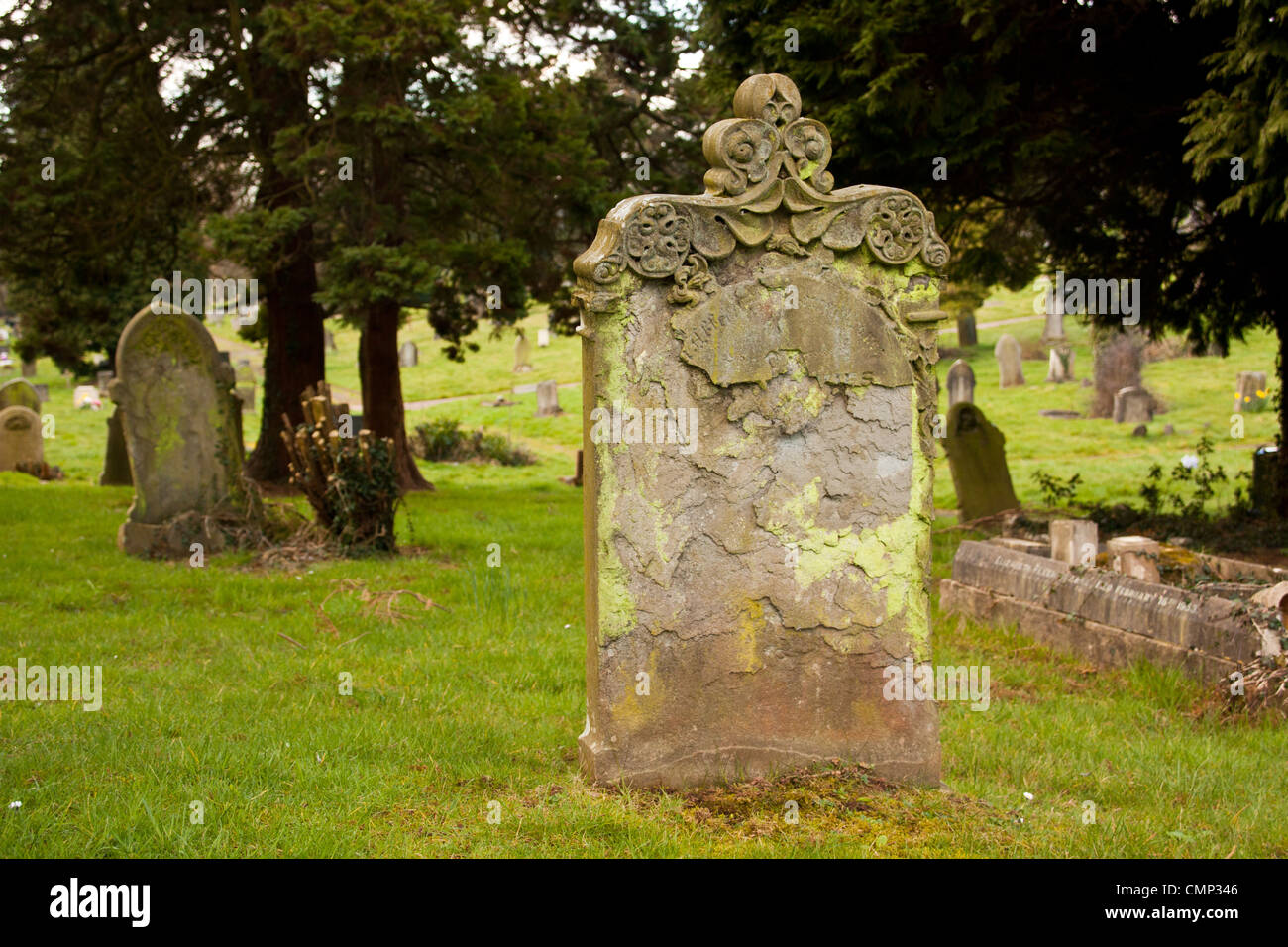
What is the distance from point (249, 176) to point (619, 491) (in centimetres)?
1254

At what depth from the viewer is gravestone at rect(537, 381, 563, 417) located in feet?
93.8

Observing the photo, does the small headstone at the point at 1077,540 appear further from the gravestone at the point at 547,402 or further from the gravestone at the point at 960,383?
the gravestone at the point at 547,402

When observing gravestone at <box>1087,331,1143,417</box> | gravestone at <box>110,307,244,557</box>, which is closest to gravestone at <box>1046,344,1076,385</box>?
gravestone at <box>1087,331,1143,417</box>

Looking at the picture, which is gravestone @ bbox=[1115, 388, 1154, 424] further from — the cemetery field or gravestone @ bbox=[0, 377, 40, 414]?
gravestone @ bbox=[0, 377, 40, 414]

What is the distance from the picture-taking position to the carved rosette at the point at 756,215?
4.81 m

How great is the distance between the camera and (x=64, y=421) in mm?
27609

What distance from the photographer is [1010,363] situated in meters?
30.3

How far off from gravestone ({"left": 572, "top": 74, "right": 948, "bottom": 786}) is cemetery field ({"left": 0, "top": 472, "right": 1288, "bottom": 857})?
316 mm

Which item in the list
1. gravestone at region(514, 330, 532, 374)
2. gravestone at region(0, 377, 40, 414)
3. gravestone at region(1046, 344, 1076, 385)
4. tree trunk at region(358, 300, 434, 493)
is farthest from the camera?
gravestone at region(514, 330, 532, 374)

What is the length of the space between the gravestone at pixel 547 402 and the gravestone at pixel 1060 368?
41.4 feet

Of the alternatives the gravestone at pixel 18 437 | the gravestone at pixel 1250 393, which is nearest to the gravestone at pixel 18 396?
the gravestone at pixel 18 437

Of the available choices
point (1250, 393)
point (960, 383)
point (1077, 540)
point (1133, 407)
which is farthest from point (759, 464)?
point (1250, 393)

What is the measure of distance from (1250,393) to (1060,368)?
216 inches

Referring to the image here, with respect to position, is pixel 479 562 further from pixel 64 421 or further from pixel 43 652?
pixel 64 421
